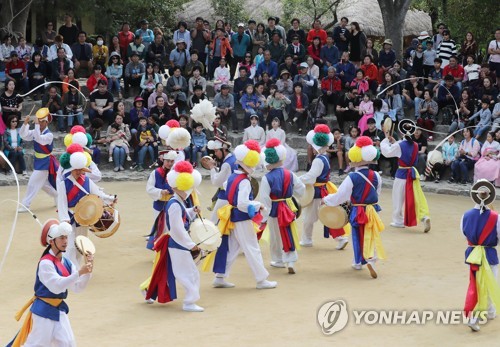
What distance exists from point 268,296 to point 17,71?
12.2 meters

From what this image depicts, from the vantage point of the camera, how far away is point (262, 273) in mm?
11820

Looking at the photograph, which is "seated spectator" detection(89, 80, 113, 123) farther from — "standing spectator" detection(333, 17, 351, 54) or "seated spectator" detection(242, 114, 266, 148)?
"standing spectator" detection(333, 17, 351, 54)

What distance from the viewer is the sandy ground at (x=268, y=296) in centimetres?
997

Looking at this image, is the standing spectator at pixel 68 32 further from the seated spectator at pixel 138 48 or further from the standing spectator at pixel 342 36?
the standing spectator at pixel 342 36

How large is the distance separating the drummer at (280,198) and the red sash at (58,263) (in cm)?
407

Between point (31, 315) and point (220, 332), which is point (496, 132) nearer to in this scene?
point (220, 332)

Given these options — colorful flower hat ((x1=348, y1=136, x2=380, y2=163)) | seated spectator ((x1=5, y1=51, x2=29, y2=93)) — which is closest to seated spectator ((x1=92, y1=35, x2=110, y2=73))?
seated spectator ((x1=5, y1=51, x2=29, y2=93))

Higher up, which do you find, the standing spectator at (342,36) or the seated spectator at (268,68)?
the standing spectator at (342,36)

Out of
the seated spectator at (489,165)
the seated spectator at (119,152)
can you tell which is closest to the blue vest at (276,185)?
the seated spectator at (489,165)

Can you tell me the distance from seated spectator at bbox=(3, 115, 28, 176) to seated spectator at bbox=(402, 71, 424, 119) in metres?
8.18

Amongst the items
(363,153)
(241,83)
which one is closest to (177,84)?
(241,83)

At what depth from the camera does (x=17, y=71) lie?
863 inches

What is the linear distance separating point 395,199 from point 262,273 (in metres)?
4.24

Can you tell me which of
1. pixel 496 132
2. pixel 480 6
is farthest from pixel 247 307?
pixel 480 6
